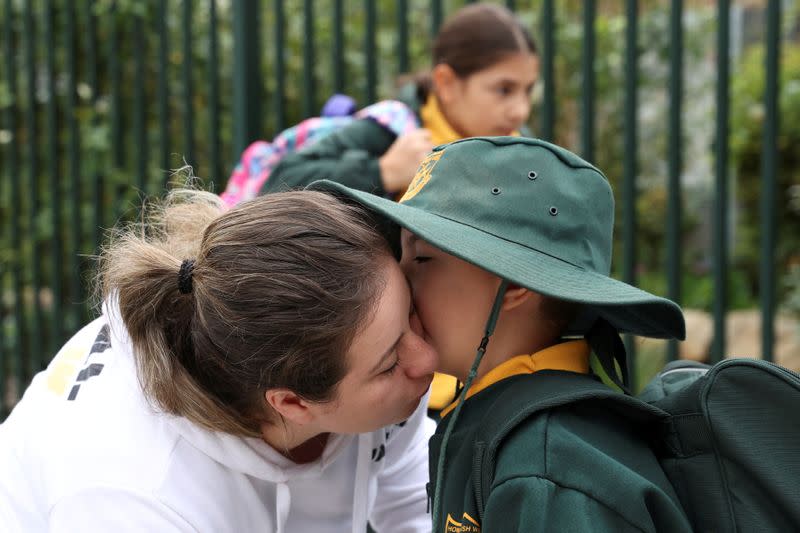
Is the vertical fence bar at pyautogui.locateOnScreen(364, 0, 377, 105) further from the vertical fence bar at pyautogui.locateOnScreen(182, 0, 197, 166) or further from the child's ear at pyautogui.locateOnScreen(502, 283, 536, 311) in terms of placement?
the child's ear at pyautogui.locateOnScreen(502, 283, 536, 311)

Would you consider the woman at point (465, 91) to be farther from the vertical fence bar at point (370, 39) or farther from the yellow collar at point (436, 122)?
the vertical fence bar at point (370, 39)

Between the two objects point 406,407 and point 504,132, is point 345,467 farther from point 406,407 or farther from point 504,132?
point 504,132

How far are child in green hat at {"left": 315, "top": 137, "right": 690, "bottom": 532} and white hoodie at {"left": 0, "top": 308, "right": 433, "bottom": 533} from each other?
35 centimetres

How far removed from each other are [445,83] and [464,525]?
1.69 m

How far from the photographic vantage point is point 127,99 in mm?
4090

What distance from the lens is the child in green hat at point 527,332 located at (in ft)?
4.37

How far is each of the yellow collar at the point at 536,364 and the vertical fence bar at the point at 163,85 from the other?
2.37 meters

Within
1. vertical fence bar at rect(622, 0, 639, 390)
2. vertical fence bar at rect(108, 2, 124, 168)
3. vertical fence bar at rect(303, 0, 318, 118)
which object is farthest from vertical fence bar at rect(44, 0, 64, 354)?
vertical fence bar at rect(622, 0, 639, 390)

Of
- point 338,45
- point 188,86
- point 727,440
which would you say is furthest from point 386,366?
point 188,86

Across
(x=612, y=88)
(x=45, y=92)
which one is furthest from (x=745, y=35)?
(x=45, y=92)

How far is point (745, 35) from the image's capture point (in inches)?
298

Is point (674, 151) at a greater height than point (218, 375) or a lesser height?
greater

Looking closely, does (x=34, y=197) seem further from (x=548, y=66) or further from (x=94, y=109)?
(x=548, y=66)

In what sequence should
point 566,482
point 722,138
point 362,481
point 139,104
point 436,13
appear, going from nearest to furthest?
point 566,482 < point 362,481 < point 722,138 < point 436,13 < point 139,104
